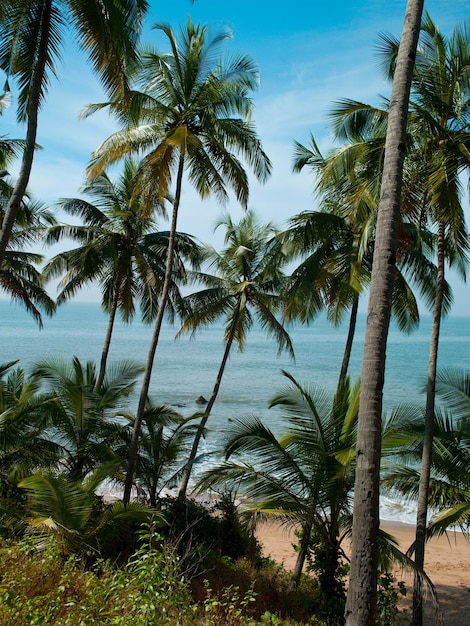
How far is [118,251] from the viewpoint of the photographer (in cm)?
1705

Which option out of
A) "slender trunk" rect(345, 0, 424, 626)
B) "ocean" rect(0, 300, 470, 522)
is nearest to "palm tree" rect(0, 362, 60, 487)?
"slender trunk" rect(345, 0, 424, 626)

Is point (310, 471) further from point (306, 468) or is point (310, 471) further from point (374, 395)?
point (374, 395)

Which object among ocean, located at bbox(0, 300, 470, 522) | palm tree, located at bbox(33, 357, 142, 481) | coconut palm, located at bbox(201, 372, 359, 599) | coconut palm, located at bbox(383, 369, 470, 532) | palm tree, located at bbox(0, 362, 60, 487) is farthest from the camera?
ocean, located at bbox(0, 300, 470, 522)

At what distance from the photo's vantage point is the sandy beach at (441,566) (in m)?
11.8

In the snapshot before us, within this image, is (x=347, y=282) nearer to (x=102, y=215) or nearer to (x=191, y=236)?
(x=191, y=236)

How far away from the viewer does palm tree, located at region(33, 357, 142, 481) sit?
38.2ft

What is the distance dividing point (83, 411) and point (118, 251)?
21.7 ft

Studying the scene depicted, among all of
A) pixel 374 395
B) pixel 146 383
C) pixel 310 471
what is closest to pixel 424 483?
pixel 310 471

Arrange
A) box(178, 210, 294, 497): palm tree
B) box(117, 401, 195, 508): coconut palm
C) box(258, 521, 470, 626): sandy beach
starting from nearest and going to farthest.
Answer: box(258, 521, 470, 626): sandy beach < box(117, 401, 195, 508): coconut palm < box(178, 210, 294, 497): palm tree

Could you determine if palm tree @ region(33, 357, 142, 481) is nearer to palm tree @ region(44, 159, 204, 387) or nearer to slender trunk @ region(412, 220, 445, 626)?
palm tree @ region(44, 159, 204, 387)

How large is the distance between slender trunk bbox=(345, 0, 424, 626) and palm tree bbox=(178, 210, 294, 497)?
366 inches

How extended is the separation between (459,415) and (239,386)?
36.1 metres

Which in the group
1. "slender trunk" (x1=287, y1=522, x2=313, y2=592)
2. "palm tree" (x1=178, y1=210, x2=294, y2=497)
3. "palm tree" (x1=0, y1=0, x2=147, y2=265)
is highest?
"palm tree" (x1=0, y1=0, x2=147, y2=265)

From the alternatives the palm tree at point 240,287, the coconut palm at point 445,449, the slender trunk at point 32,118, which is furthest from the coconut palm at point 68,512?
the palm tree at point 240,287
